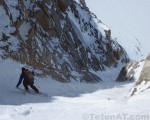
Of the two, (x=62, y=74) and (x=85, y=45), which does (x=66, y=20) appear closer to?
(x=85, y=45)

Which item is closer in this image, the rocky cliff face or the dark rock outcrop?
the rocky cliff face

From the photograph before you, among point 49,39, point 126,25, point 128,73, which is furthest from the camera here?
point 126,25

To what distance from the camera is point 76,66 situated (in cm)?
3975

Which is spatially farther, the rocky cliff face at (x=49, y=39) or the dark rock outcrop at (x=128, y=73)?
the dark rock outcrop at (x=128, y=73)

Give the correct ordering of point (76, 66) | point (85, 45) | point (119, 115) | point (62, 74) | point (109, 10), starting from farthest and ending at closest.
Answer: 1. point (109, 10)
2. point (85, 45)
3. point (76, 66)
4. point (62, 74)
5. point (119, 115)

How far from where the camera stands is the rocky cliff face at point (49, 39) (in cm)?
3041

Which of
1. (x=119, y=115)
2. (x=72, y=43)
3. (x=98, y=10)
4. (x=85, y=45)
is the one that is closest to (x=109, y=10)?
(x=98, y=10)

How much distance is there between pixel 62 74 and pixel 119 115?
2083 centimetres

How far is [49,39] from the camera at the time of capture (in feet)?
121

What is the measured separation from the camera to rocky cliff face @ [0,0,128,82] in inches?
1197

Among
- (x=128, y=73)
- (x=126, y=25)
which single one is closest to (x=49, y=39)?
(x=128, y=73)

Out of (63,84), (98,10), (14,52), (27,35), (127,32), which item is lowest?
(63,84)

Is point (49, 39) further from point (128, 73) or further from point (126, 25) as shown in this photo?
point (126, 25)

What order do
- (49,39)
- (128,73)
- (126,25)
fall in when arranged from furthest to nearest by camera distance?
1. (126,25)
2. (128,73)
3. (49,39)
